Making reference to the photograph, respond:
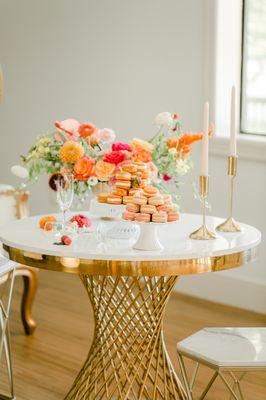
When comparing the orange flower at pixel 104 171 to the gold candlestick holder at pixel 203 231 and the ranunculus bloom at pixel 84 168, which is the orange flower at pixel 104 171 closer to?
the ranunculus bloom at pixel 84 168

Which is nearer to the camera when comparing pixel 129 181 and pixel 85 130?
pixel 129 181

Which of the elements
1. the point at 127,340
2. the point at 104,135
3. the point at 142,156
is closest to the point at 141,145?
the point at 142,156

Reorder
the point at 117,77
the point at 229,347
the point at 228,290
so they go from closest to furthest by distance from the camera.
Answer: the point at 229,347 < the point at 228,290 < the point at 117,77

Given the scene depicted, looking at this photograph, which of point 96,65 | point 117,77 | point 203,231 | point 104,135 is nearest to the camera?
point 203,231

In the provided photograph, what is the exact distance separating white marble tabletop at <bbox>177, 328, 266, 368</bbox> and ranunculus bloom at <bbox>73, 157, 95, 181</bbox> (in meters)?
0.74

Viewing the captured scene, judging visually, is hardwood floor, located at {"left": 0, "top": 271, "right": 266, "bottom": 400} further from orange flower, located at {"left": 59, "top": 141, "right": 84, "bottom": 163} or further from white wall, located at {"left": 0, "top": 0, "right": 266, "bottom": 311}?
orange flower, located at {"left": 59, "top": 141, "right": 84, "bottom": 163}

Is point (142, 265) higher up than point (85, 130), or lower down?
lower down

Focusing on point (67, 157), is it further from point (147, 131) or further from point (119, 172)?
point (147, 131)

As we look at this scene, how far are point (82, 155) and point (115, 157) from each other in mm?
128

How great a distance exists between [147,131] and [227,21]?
0.88 m

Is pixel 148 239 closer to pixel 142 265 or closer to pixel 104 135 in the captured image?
pixel 142 265

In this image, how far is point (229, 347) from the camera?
111 inches

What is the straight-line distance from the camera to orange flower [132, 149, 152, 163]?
10.2 feet

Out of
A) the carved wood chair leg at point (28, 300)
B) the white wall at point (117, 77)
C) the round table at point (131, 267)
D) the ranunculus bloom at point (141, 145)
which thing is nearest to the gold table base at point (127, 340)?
the round table at point (131, 267)
